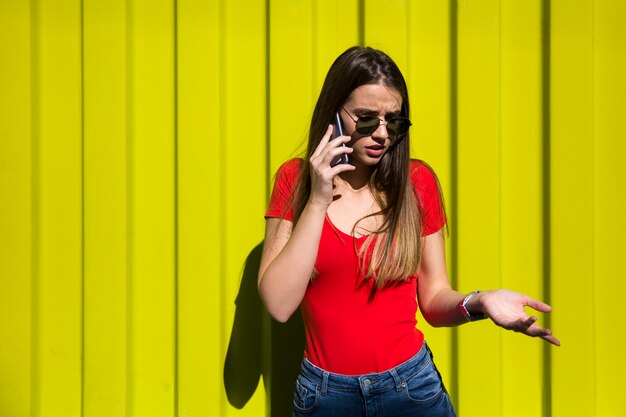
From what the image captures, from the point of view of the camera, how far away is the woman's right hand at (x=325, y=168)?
2344mm

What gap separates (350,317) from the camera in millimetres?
2457

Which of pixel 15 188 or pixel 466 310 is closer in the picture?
pixel 466 310

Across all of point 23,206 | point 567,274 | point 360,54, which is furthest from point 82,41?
point 567,274

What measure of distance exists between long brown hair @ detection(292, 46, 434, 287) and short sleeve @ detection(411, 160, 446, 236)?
0.03m

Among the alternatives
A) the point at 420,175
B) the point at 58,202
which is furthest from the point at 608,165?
the point at 58,202

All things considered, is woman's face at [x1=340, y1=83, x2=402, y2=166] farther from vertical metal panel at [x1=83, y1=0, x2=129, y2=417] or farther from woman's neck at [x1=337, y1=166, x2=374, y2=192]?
→ vertical metal panel at [x1=83, y1=0, x2=129, y2=417]

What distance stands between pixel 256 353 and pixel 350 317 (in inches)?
38.1

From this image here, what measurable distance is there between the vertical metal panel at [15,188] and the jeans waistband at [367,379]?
1.49 meters

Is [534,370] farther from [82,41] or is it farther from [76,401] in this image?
[82,41]

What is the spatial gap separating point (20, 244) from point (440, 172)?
1.86 m

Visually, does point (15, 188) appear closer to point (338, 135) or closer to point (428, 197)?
point (338, 135)

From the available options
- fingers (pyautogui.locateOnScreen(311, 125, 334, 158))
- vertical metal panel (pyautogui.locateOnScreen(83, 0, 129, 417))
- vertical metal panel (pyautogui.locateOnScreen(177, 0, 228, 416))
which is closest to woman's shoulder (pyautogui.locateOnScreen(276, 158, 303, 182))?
fingers (pyautogui.locateOnScreen(311, 125, 334, 158))

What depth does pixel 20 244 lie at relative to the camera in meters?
3.24

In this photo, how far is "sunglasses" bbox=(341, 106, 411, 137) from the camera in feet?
7.96
